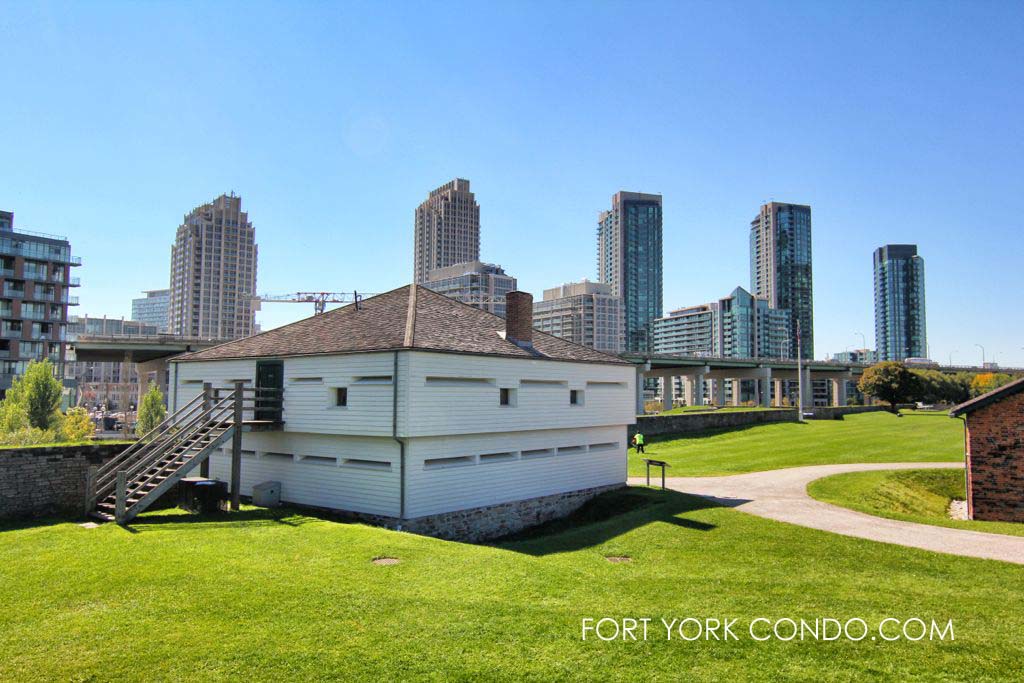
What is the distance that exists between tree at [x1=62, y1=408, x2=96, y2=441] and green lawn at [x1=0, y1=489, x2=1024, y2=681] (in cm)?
4346

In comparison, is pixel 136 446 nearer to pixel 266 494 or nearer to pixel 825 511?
pixel 266 494

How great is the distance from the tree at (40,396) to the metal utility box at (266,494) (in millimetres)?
40932

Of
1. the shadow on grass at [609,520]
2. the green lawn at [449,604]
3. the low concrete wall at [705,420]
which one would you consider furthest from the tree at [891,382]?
the green lawn at [449,604]

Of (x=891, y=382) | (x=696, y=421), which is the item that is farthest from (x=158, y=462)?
(x=891, y=382)

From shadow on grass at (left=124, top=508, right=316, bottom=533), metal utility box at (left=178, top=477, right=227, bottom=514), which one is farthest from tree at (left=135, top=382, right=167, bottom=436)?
shadow on grass at (left=124, top=508, right=316, bottom=533)

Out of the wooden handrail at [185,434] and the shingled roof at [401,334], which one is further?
the shingled roof at [401,334]

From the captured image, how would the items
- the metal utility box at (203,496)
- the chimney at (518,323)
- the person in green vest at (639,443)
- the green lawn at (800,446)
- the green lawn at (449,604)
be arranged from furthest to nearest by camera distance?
1. the person in green vest at (639,443)
2. the green lawn at (800,446)
3. the chimney at (518,323)
4. the metal utility box at (203,496)
5. the green lawn at (449,604)

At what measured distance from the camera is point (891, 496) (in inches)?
885

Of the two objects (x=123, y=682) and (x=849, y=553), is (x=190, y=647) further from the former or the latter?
(x=849, y=553)

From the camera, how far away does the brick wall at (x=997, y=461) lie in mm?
18641

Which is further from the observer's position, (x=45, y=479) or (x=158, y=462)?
(x=158, y=462)

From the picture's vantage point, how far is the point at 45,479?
52.8 feet

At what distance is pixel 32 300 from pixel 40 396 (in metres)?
42.6

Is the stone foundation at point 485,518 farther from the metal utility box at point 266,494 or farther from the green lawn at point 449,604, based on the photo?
the green lawn at point 449,604
